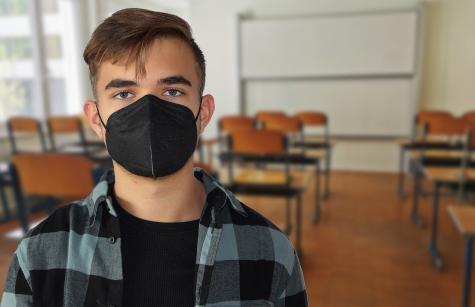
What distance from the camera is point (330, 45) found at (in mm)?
5867

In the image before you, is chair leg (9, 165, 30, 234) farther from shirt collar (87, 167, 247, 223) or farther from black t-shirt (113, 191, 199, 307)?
black t-shirt (113, 191, 199, 307)

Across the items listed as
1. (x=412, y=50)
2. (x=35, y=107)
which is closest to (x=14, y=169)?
(x=35, y=107)

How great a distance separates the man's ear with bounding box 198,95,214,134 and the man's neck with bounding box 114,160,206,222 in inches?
4.0

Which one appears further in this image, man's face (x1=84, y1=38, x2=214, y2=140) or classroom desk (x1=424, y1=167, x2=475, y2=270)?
classroom desk (x1=424, y1=167, x2=475, y2=270)

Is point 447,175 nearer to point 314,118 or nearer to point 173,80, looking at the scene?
point 314,118

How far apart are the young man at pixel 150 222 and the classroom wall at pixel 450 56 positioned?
18.5ft

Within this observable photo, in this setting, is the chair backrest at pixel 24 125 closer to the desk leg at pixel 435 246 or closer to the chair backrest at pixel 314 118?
the chair backrest at pixel 314 118

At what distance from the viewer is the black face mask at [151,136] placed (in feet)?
2.66

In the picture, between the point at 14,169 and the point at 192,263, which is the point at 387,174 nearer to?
the point at 14,169

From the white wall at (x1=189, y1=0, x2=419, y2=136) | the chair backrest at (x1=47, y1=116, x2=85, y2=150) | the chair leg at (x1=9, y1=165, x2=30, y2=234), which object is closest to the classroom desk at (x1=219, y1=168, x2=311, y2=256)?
the chair leg at (x1=9, y1=165, x2=30, y2=234)

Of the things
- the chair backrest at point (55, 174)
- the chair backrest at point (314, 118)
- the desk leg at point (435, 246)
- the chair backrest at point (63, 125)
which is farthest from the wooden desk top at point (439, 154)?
the chair backrest at point (63, 125)

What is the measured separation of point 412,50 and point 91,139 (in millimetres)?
4495

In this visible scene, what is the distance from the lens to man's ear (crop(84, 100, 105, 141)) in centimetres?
87

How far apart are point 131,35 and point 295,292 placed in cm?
64
